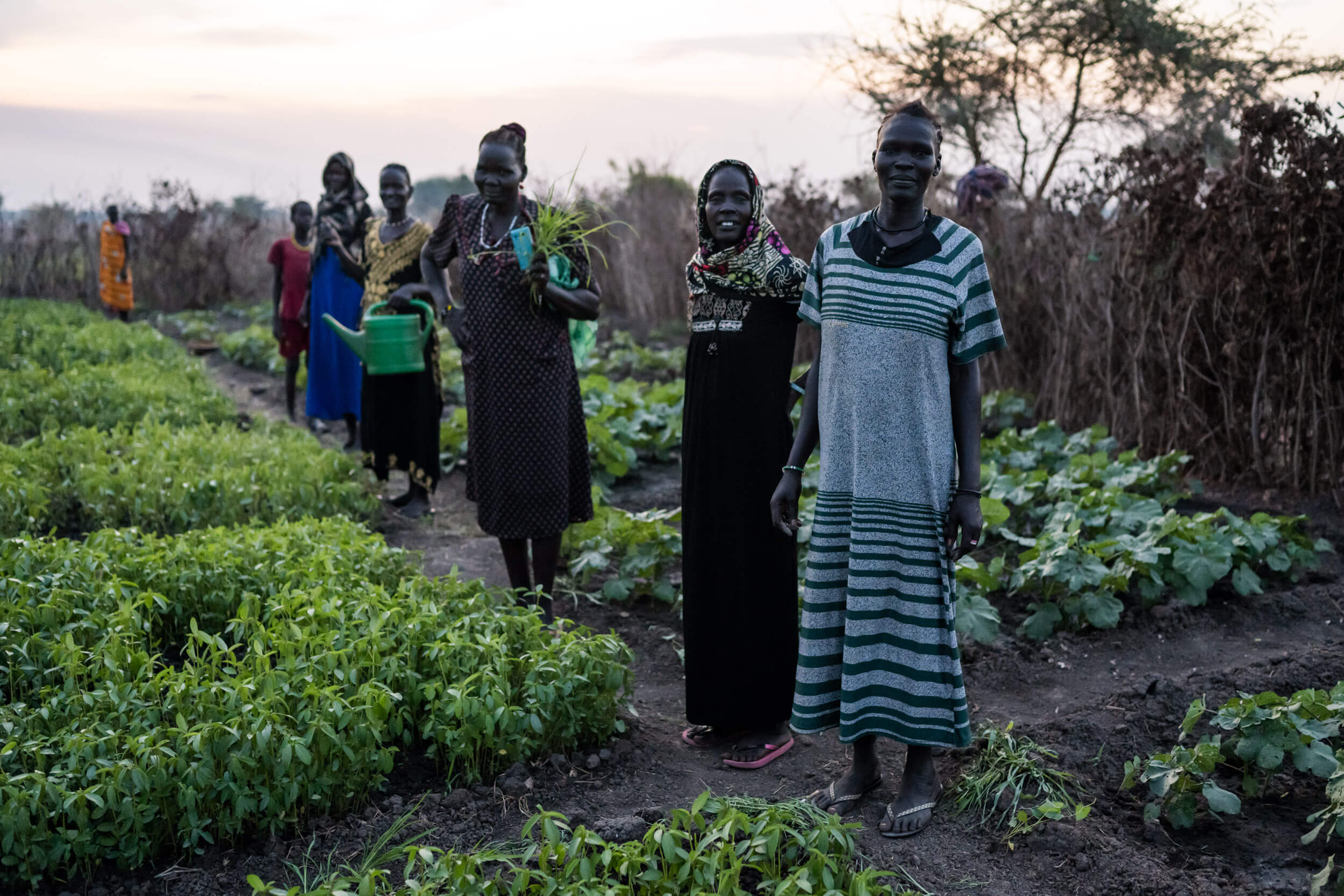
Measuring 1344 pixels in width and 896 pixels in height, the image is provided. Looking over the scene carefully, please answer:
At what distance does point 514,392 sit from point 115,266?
14850 mm

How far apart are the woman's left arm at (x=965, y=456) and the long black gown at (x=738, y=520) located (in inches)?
22.4

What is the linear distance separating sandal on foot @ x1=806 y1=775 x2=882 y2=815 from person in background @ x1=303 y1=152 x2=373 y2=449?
193 inches

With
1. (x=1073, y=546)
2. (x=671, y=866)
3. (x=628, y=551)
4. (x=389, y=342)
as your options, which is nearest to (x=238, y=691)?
(x=671, y=866)

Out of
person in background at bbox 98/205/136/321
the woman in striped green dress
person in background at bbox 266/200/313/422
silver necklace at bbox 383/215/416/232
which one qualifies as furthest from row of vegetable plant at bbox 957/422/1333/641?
person in background at bbox 98/205/136/321

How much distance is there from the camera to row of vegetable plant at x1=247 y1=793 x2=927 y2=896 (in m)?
2.33

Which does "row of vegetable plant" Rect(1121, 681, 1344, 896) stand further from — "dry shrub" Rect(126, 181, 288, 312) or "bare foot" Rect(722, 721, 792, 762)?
"dry shrub" Rect(126, 181, 288, 312)

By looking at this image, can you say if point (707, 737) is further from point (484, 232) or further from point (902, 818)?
point (484, 232)

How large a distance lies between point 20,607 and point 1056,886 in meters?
3.20

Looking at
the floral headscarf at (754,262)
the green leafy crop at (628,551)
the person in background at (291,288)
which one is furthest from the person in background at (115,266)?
the floral headscarf at (754,262)

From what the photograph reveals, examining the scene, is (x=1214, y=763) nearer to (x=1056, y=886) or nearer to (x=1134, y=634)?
(x=1056, y=886)

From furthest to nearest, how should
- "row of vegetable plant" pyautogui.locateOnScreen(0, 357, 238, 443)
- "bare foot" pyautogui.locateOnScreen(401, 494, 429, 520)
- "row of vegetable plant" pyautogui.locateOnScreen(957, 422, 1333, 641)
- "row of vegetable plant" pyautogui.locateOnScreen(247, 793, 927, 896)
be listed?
"row of vegetable plant" pyautogui.locateOnScreen(0, 357, 238, 443)
"bare foot" pyautogui.locateOnScreen(401, 494, 429, 520)
"row of vegetable plant" pyautogui.locateOnScreen(957, 422, 1333, 641)
"row of vegetable plant" pyautogui.locateOnScreen(247, 793, 927, 896)

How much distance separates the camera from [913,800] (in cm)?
288

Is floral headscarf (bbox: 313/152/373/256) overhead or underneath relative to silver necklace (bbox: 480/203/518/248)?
overhead

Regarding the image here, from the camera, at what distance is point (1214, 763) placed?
2967mm
